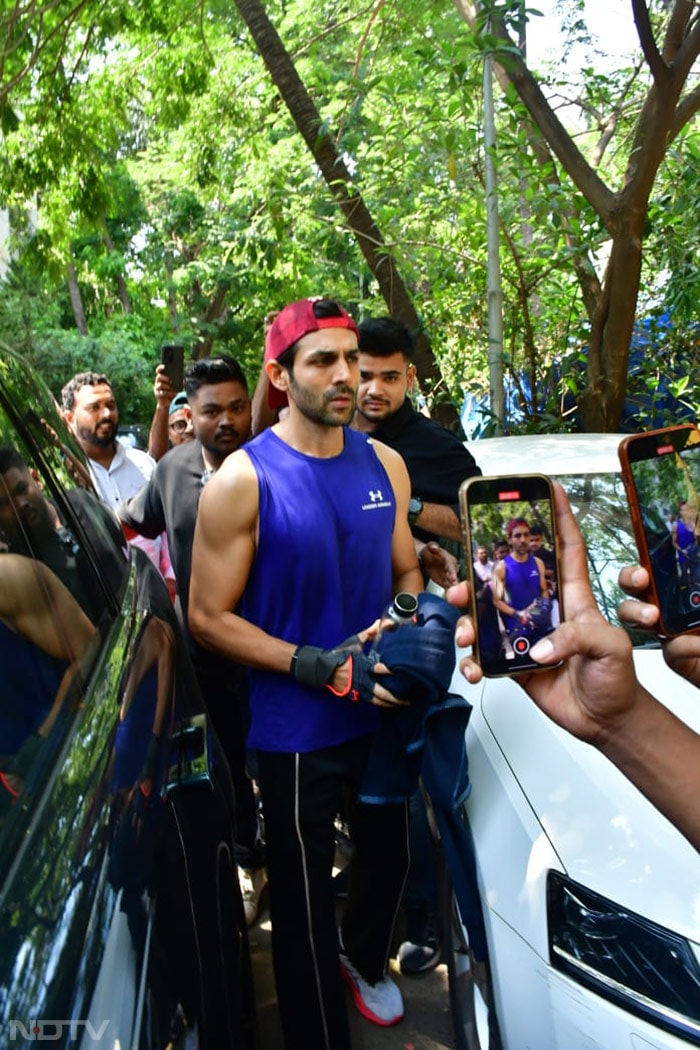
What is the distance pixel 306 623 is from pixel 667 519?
103 centimetres

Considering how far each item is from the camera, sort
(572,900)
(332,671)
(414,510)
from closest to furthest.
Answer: (572,900) → (332,671) → (414,510)

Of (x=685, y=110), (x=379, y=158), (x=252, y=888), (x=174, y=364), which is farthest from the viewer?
(x=379, y=158)

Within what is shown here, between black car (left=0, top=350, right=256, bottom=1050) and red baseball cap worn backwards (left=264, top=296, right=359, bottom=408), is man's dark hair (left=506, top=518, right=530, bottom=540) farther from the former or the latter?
red baseball cap worn backwards (left=264, top=296, right=359, bottom=408)

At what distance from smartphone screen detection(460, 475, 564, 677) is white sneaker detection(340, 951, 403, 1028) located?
5.19ft

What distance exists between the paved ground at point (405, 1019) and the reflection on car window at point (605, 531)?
1.20 m

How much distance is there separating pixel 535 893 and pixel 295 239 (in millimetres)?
8386

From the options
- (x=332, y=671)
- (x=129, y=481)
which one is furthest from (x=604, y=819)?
(x=129, y=481)

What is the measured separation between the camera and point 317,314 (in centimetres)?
245

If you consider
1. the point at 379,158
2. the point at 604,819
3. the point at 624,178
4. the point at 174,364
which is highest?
the point at 379,158

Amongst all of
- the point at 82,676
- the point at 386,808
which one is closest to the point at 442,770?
the point at 386,808

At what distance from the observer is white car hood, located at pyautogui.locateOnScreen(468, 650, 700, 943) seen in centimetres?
173

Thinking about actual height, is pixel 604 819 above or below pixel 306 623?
below

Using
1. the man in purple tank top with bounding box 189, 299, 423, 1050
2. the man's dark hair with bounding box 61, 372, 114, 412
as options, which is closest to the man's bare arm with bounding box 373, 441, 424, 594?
the man in purple tank top with bounding box 189, 299, 423, 1050

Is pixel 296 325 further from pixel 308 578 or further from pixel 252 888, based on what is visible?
pixel 252 888
